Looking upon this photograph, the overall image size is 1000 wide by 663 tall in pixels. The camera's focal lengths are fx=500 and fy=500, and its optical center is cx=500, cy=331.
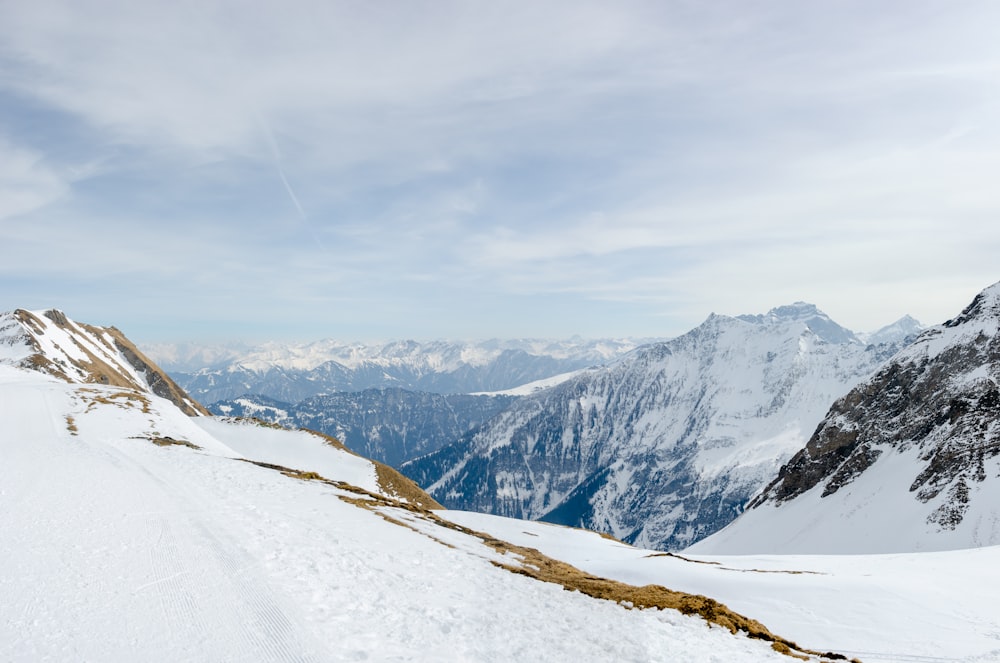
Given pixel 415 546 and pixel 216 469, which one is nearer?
pixel 415 546

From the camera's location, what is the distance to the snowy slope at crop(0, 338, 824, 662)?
11.7 m

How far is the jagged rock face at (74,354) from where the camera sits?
122469 millimetres

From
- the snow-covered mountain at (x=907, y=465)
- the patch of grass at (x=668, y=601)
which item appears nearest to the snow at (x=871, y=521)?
the snow-covered mountain at (x=907, y=465)

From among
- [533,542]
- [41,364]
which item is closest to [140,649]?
[533,542]

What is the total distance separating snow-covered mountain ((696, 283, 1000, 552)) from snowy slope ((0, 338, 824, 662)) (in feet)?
291

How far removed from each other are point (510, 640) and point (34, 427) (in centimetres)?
4909

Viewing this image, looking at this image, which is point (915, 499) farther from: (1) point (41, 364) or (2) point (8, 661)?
(1) point (41, 364)

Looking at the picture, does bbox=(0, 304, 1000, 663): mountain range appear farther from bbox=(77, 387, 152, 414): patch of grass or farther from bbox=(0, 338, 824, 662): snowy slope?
bbox=(77, 387, 152, 414): patch of grass

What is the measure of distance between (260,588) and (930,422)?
145 m

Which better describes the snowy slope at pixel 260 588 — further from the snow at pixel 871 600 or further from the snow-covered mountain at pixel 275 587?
the snow at pixel 871 600

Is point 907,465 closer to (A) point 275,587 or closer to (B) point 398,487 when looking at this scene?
(B) point 398,487

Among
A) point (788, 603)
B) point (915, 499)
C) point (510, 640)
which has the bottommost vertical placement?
point (915, 499)

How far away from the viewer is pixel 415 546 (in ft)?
75.6

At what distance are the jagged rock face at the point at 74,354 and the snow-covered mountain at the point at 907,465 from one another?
161821mm
